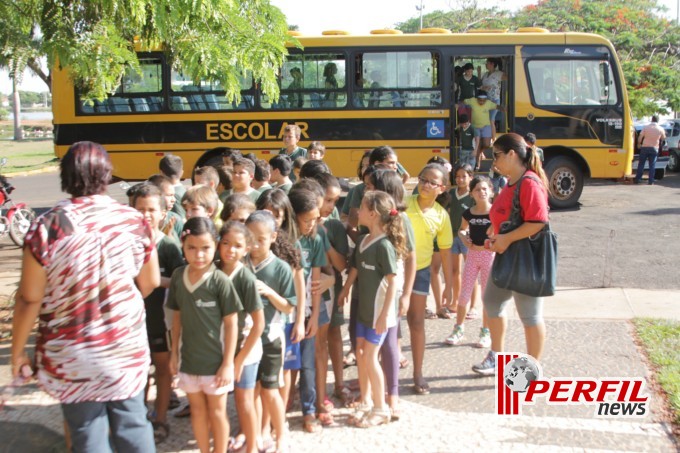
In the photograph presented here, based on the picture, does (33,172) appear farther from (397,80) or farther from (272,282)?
(272,282)

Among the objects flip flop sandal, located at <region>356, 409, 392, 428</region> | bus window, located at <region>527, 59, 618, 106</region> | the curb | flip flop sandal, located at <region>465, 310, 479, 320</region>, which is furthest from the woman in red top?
the curb

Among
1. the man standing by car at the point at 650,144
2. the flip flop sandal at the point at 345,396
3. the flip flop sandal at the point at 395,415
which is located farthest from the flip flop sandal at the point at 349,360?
the man standing by car at the point at 650,144

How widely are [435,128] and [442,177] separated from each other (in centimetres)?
822

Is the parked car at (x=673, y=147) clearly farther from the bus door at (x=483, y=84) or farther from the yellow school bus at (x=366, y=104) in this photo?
the bus door at (x=483, y=84)

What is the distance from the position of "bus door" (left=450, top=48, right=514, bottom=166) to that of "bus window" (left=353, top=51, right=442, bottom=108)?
0.41 metres

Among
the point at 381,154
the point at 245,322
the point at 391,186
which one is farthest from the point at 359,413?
the point at 381,154

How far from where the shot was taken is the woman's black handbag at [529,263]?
4520 millimetres

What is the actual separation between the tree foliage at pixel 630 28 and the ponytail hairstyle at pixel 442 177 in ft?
68.2

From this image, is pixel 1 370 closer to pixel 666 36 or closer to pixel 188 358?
pixel 188 358

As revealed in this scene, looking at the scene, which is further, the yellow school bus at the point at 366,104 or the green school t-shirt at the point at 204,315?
the yellow school bus at the point at 366,104

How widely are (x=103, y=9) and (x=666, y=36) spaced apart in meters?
26.5

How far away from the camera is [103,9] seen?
5.41m

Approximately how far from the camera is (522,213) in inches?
178

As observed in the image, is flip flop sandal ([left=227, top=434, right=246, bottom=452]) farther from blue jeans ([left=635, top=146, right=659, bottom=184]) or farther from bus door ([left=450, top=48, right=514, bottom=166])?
blue jeans ([left=635, top=146, right=659, bottom=184])
